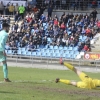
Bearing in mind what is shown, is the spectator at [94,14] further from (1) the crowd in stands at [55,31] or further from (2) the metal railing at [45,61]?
(2) the metal railing at [45,61]

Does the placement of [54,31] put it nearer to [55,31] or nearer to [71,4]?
[55,31]

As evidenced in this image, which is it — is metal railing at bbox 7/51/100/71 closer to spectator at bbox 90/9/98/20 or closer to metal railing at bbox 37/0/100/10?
spectator at bbox 90/9/98/20

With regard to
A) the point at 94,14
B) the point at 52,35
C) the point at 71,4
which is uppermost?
the point at 71,4

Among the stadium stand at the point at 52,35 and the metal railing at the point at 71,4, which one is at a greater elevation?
the metal railing at the point at 71,4

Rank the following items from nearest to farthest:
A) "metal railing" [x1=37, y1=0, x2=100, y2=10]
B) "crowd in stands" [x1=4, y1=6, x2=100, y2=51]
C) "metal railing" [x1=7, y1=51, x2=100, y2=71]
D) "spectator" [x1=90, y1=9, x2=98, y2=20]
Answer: "metal railing" [x1=7, y1=51, x2=100, y2=71] < "crowd in stands" [x1=4, y1=6, x2=100, y2=51] < "spectator" [x1=90, y1=9, x2=98, y2=20] < "metal railing" [x1=37, y1=0, x2=100, y2=10]

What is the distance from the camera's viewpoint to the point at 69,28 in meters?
35.9

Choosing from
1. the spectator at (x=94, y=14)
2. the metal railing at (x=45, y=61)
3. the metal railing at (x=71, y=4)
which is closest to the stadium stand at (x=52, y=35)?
the spectator at (x=94, y=14)

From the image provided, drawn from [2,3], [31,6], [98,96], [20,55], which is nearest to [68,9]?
[31,6]

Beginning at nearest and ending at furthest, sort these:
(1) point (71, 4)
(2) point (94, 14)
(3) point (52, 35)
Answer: (3) point (52, 35)
(2) point (94, 14)
(1) point (71, 4)

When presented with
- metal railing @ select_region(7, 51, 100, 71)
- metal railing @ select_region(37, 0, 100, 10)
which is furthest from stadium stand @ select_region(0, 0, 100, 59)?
metal railing @ select_region(37, 0, 100, 10)

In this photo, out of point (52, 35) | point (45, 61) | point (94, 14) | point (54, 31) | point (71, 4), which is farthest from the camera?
point (71, 4)

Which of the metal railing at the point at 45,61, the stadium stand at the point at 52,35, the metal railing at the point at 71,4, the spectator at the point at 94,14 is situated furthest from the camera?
the metal railing at the point at 71,4

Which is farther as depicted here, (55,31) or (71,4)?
(71,4)

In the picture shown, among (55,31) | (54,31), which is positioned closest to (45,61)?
(55,31)
